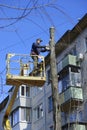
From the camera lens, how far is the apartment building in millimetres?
29047

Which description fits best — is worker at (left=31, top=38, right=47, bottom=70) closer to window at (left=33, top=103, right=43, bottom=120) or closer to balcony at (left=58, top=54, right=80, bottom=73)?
balcony at (left=58, top=54, right=80, bottom=73)

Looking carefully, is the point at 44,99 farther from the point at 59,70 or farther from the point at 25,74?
the point at 25,74

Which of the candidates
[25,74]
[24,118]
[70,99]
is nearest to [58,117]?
[25,74]

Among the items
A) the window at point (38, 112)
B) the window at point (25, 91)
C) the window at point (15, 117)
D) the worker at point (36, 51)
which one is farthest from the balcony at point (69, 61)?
the worker at point (36, 51)

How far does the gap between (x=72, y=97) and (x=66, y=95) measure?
0.85m

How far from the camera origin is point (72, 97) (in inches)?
1137

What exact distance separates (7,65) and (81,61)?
17.2 meters

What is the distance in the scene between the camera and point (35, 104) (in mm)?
37844

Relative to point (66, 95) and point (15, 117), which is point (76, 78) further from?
point (15, 117)

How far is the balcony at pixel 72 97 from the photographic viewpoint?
95.1 feet

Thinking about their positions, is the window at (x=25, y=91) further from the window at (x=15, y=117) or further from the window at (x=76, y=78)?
the window at (x=76, y=78)

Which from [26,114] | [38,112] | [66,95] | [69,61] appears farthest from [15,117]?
[69,61]

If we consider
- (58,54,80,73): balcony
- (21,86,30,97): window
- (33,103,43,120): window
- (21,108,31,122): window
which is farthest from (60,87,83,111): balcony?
(21,86,30,97): window

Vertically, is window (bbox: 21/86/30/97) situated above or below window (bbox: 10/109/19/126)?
above
